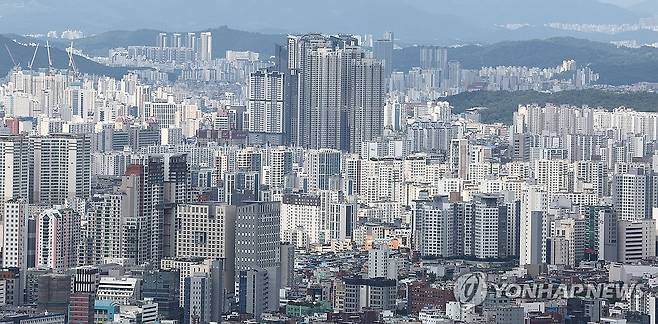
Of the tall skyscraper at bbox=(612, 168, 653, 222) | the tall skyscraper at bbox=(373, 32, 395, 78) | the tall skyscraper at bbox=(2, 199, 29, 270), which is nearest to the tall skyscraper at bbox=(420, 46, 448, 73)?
the tall skyscraper at bbox=(373, 32, 395, 78)

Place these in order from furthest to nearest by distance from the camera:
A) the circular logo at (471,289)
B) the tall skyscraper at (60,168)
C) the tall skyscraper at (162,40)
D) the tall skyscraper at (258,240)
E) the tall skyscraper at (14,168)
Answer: the tall skyscraper at (162,40), the tall skyscraper at (60,168), the tall skyscraper at (14,168), the tall skyscraper at (258,240), the circular logo at (471,289)

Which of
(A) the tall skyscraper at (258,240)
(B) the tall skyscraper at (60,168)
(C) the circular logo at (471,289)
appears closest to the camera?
→ (C) the circular logo at (471,289)

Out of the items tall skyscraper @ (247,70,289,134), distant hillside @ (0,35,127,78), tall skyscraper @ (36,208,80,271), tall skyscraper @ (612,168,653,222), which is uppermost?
distant hillside @ (0,35,127,78)

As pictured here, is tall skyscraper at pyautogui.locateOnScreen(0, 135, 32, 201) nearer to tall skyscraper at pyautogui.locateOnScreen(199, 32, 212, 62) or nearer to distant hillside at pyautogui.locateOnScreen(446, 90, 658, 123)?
distant hillside at pyautogui.locateOnScreen(446, 90, 658, 123)

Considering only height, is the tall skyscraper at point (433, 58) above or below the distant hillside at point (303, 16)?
below

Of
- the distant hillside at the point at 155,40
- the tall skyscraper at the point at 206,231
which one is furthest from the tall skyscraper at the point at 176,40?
the tall skyscraper at the point at 206,231

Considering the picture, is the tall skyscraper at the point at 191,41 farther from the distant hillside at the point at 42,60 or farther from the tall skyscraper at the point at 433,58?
the tall skyscraper at the point at 433,58
